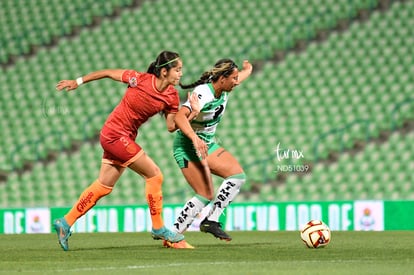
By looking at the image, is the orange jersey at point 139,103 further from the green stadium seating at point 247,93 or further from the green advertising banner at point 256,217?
the green stadium seating at point 247,93

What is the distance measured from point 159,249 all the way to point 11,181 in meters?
9.00

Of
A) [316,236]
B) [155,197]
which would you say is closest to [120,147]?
[155,197]

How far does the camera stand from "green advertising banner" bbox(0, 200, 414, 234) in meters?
14.0

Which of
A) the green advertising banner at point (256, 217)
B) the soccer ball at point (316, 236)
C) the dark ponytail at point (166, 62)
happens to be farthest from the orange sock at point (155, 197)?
the green advertising banner at point (256, 217)

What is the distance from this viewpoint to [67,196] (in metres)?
17.5

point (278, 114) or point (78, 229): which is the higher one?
point (278, 114)

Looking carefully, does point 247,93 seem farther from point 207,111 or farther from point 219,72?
point 219,72

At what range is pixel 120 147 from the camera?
9.25 m

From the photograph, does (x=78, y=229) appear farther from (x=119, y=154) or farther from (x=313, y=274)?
(x=313, y=274)

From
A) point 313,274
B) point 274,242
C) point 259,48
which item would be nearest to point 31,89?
point 259,48

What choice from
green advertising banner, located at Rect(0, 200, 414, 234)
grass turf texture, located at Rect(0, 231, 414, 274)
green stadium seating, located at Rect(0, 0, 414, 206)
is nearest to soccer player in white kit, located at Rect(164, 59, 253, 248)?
grass turf texture, located at Rect(0, 231, 414, 274)

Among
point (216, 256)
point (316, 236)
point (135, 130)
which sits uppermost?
point (135, 130)

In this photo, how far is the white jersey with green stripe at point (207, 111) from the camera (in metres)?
9.68

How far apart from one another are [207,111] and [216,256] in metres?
1.83
